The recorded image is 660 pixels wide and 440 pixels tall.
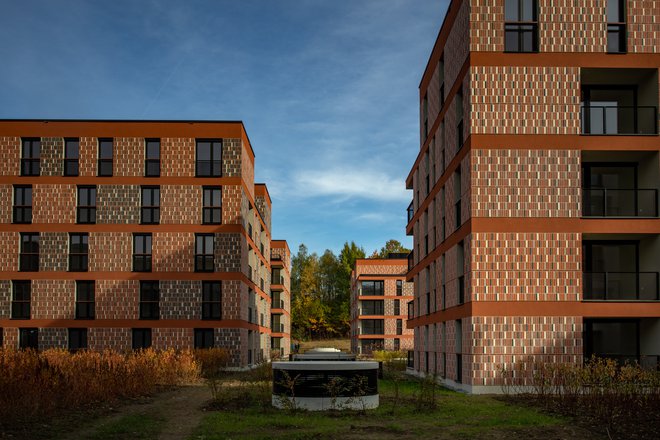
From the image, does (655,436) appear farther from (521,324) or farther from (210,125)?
(210,125)

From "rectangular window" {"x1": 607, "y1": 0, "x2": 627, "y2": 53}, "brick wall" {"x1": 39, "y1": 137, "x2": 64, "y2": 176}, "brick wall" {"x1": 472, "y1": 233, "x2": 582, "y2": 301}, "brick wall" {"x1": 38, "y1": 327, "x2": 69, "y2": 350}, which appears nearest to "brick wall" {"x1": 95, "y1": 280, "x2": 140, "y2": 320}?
"brick wall" {"x1": 38, "y1": 327, "x2": 69, "y2": 350}

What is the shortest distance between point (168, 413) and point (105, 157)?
82.2 ft

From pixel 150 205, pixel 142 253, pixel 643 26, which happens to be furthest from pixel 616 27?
pixel 142 253

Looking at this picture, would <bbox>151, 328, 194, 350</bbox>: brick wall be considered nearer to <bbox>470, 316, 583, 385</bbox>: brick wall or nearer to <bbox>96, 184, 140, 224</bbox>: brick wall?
<bbox>96, 184, 140, 224</bbox>: brick wall

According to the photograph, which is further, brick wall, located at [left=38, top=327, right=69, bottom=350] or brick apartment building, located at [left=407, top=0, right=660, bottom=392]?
brick wall, located at [left=38, top=327, right=69, bottom=350]

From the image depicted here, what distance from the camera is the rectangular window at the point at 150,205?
40062 mm

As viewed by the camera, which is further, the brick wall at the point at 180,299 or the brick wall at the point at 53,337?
the brick wall at the point at 180,299

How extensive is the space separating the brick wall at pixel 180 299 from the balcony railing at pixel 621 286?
21.9 metres

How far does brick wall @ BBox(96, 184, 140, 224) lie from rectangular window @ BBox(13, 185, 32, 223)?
4072 mm

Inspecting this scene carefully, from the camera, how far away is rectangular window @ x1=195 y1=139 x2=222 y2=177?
40.6 m

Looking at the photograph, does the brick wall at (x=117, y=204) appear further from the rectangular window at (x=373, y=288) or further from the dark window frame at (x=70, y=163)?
the rectangular window at (x=373, y=288)

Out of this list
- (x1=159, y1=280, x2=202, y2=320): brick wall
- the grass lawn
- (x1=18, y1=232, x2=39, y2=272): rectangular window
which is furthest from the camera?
(x1=18, y1=232, x2=39, y2=272): rectangular window

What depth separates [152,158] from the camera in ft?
133

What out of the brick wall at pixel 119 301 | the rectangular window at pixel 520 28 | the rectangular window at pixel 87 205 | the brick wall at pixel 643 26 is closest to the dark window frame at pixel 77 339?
the brick wall at pixel 119 301
